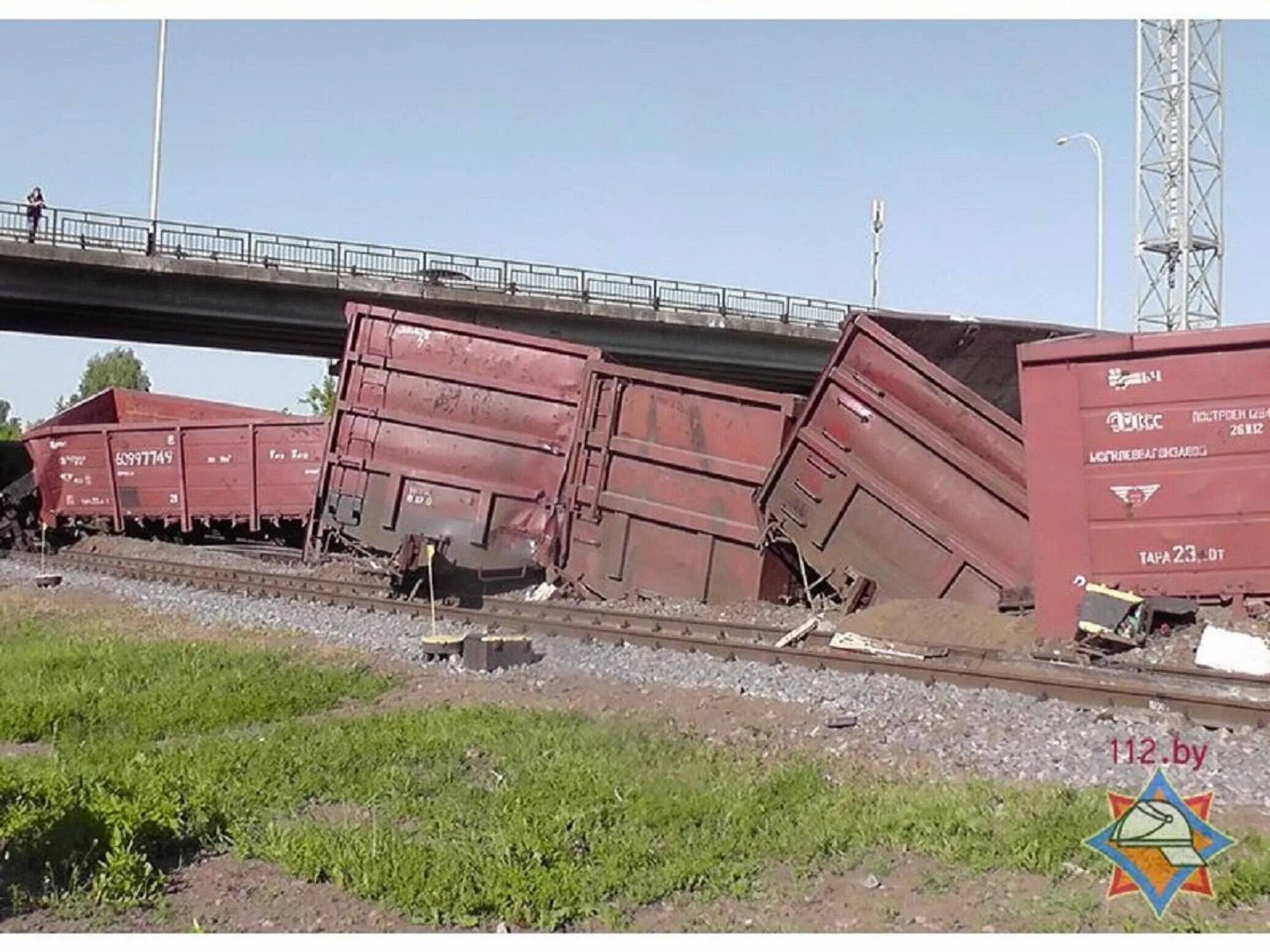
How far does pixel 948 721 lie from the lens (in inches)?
299

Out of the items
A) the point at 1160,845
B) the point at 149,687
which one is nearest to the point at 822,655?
the point at 1160,845

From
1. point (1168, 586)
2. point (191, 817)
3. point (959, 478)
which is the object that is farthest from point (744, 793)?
point (959, 478)

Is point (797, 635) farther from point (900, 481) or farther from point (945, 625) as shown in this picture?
point (900, 481)

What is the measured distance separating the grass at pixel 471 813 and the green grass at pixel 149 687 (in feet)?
0.14

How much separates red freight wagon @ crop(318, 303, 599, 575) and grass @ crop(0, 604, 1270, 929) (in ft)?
Result: 21.9

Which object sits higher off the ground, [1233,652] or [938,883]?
[1233,652]

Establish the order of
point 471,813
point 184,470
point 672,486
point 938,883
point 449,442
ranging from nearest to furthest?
1. point 938,883
2. point 471,813
3. point 672,486
4. point 449,442
5. point 184,470

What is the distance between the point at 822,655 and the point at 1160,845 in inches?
183

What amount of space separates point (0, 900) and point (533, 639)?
6.73 m

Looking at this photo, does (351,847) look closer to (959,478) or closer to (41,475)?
(959,478)

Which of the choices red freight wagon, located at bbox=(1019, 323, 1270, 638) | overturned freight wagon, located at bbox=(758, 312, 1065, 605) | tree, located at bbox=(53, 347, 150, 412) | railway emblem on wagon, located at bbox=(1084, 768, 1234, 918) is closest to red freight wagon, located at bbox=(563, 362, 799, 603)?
overturned freight wagon, located at bbox=(758, 312, 1065, 605)

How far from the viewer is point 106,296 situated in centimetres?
3123

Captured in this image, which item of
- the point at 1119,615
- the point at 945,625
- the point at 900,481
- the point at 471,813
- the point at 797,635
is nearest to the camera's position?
the point at 471,813

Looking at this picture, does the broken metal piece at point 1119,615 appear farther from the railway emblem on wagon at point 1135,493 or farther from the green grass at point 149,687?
the green grass at point 149,687
